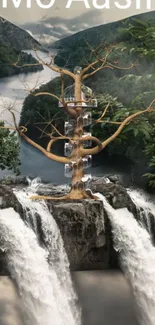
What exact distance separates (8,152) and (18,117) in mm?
424

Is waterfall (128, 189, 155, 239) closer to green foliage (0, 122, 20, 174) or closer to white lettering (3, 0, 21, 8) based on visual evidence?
green foliage (0, 122, 20, 174)

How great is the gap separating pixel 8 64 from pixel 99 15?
122 cm

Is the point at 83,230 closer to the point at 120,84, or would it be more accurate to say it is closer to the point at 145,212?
the point at 145,212

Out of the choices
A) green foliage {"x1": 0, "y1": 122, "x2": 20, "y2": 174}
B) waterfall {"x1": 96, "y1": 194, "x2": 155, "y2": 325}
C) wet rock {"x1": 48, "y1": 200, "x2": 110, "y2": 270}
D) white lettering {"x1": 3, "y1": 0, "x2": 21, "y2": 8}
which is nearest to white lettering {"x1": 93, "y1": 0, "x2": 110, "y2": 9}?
white lettering {"x1": 3, "y1": 0, "x2": 21, "y2": 8}

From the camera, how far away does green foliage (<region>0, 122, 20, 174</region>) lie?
6477 mm

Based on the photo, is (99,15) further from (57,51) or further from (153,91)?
(153,91)

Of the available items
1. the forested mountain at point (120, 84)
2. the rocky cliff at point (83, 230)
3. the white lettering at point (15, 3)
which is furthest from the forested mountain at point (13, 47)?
the rocky cliff at point (83, 230)

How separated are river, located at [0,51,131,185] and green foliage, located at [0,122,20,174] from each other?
69 mm

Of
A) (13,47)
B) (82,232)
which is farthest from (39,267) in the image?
(13,47)

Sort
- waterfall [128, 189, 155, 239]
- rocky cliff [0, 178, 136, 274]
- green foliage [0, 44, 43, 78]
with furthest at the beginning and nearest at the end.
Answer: green foliage [0, 44, 43, 78] < waterfall [128, 189, 155, 239] < rocky cliff [0, 178, 136, 274]

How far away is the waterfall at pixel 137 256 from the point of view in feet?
17.4

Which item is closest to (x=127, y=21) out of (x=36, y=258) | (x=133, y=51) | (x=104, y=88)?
(x=133, y=51)

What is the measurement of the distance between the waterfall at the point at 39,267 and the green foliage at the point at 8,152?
107 cm

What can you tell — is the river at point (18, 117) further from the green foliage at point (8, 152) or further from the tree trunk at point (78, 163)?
the tree trunk at point (78, 163)
